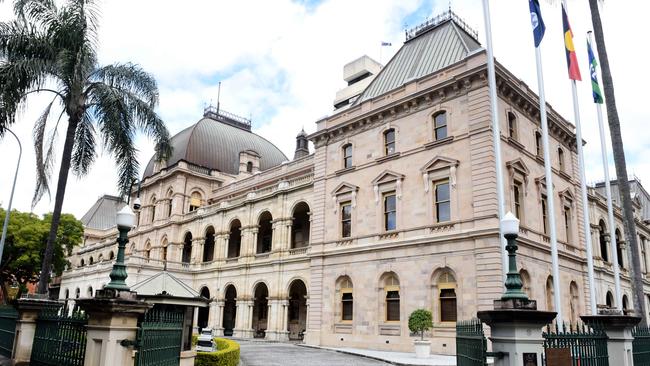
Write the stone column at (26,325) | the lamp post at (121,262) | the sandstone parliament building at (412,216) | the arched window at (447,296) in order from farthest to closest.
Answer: the sandstone parliament building at (412,216), the arched window at (447,296), the stone column at (26,325), the lamp post at (121,262)

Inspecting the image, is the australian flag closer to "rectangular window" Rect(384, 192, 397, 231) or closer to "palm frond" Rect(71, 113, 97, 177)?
"rectangular window" Rect(384, 192, 397, 231)

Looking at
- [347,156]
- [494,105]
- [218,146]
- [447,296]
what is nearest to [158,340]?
[494,105]

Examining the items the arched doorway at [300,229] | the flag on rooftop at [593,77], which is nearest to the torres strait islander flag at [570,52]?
the flag on rooftop at [593,77]

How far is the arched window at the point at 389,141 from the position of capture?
1065 inches

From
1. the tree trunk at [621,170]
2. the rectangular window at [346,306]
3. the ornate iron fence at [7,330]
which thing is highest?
the tree trunk at [621,170]

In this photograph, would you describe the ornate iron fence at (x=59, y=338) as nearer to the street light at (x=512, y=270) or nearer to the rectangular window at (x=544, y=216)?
the street light at (x=512, y=270)

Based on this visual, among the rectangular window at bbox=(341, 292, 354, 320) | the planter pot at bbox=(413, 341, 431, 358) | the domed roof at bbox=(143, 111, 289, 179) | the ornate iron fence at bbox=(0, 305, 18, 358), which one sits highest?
the domed roof at bbox=(143, 111, 289, 179)

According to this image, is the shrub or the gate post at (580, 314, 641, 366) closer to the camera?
the gate post at (580, 314, 641, 366)

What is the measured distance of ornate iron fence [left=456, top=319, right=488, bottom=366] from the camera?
773 centimetres

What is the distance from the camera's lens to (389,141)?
27312 millimetres

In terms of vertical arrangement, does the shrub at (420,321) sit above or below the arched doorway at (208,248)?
below

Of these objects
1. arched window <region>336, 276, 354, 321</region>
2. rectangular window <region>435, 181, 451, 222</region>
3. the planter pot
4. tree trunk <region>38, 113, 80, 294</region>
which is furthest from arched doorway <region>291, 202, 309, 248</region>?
tree trunk <region>38, 113, 80, 294</region>

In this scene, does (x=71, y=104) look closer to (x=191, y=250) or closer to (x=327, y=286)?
(x=327, y=286)

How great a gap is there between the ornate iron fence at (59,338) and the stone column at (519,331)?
6.71 metres
